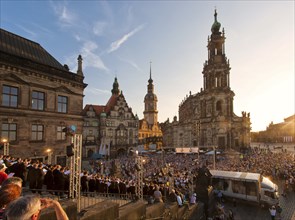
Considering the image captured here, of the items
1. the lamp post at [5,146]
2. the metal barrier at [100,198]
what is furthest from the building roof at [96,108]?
the metal barrier at [100,198]

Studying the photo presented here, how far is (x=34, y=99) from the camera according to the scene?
1973 centimetres

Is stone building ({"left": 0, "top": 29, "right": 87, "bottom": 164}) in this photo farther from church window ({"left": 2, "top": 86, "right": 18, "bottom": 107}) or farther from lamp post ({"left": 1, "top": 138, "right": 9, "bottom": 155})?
lamp post ({"left": 1, "top": 138, "right": 9, "bottom": 155})

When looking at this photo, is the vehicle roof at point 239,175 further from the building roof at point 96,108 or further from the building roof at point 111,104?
the building roof at point 96,108

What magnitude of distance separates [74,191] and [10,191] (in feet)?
20.6

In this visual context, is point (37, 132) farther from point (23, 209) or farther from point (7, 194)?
point (23, 209)

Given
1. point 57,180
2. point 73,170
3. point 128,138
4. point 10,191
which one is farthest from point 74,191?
point 128,138

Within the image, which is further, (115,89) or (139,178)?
(115,89)

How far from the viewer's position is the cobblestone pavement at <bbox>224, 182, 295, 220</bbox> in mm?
15633

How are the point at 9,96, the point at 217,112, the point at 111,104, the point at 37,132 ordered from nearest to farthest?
the point at 9,96
the point at 37,132
the point at 217,112
the point at 111,104

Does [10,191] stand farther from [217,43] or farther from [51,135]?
[217,43]

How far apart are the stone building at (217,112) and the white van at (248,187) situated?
3254 cm

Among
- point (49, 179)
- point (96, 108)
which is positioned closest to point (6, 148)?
point (49, 179)

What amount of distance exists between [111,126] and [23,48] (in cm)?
4173

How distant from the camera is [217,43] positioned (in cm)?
6200
